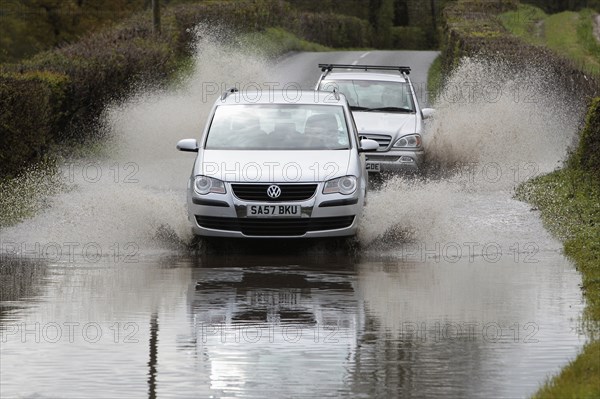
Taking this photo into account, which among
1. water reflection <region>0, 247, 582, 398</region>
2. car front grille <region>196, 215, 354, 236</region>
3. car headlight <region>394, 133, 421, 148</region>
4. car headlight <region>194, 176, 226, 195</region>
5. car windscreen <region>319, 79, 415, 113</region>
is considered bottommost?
water reflection <region>0, 247, 582, 398</region>

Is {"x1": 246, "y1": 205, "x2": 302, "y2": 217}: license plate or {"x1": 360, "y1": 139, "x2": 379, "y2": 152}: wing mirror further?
{"x1": 360, "y1": 139, "x2": 379, "y2": 152}: wing mirror

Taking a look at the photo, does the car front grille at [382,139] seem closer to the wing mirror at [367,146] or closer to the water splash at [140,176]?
the water splash at [140,176]

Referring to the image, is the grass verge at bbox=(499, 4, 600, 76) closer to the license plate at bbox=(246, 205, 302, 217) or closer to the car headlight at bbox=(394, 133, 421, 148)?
the car headlight at bbox=(394, 133, 421, 148)

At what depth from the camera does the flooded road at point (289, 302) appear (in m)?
8.20

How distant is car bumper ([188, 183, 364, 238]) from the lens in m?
13.4

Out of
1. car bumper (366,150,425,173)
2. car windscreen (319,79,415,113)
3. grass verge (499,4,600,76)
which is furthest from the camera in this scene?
grass verge (499,4,600,76)

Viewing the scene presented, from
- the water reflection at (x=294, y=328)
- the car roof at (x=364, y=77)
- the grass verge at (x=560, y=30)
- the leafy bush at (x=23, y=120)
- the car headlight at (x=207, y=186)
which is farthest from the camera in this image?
the grass verge at (x=560, y=30)

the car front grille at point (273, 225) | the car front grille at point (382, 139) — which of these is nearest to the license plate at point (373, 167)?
the car front grille at point (382, 139)

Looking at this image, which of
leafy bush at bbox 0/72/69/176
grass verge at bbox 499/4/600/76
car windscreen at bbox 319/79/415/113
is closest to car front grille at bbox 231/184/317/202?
leafy bush at bbox 0/72/69/176

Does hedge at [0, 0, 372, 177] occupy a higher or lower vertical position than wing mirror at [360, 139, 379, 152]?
higher

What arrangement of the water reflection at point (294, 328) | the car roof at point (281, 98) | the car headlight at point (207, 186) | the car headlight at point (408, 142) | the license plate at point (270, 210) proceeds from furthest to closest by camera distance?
the car headlight at point (408, 142) < the car roof at point (281, 98) < the car headlight at point (207, 186) < the license plate at point (270, 210) < the water reflection at point (294, 328)

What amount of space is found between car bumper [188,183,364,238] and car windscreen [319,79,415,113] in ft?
24.2

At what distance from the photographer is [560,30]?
57.3m

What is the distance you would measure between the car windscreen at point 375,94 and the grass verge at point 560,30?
53.5 ft
